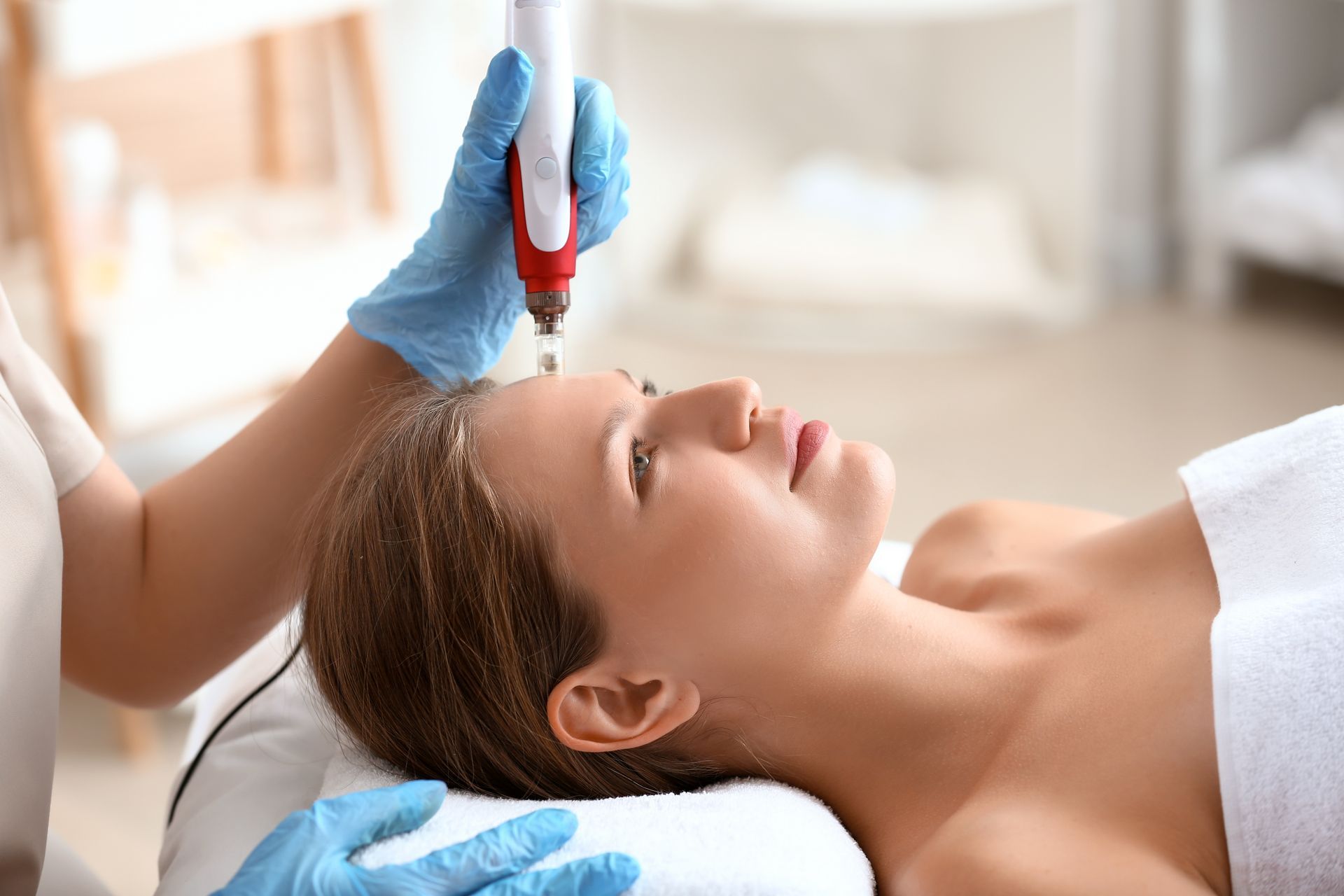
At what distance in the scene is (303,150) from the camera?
3410 mm

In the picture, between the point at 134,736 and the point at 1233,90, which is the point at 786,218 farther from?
the point at 134,736

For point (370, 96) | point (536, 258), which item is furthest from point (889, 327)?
point (536, 258)

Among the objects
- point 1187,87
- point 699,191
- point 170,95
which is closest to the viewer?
point 170,95

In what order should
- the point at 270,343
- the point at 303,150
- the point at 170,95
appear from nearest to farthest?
the point at 270,343, the point at 170,95, the point at 303,150

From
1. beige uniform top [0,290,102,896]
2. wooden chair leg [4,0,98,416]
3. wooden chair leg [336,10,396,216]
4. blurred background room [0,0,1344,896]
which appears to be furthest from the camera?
wooden chair leg [336,10,396,216]

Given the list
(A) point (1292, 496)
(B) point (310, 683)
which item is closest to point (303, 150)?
(B) point (310, 683)

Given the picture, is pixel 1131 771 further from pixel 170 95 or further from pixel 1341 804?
pixel 170 95

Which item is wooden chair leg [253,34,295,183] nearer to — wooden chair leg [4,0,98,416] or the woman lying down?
wooden chair leg [4,0,98,416]

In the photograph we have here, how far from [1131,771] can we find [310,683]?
2.60 ft

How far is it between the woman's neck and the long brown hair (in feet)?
0.33

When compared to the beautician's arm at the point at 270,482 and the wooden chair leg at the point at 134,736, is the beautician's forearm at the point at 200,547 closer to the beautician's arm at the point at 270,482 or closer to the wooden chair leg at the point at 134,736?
the beautician's arm at the point at 270,482

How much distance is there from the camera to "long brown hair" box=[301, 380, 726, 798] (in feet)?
3.60

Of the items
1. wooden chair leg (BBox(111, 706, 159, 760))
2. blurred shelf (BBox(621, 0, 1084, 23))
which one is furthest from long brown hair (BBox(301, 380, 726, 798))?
blurred shelf (BBox(621, 0, 1084, 23))

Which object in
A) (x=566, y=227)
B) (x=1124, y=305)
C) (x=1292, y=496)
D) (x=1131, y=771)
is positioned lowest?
(x=1124, y=305)
